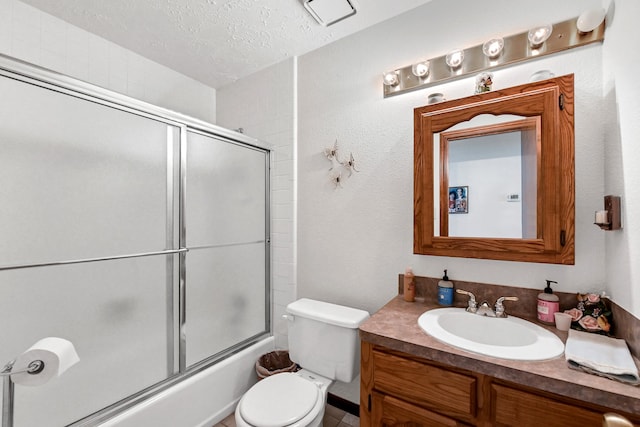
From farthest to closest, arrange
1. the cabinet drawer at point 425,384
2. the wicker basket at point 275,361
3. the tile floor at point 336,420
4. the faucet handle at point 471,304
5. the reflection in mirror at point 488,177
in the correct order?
the wicker basket at point 275,361, the tile floor at point 336,420, the faucet handle at point 471,304, the reflection in mirror at point 488,177, the cabinet drawer at point 425,384

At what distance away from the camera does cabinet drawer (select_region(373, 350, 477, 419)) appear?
3.14 feet

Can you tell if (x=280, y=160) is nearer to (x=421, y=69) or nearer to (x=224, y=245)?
(x=224, y=245)

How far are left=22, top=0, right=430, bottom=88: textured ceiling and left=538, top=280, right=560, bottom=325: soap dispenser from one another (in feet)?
5.36

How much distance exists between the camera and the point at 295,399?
1.31 metres

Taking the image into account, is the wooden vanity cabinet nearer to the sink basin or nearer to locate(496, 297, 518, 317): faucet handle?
the sink basin

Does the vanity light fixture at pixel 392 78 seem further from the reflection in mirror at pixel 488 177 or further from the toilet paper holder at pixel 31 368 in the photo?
the toilet paper holder at pixel 31 368

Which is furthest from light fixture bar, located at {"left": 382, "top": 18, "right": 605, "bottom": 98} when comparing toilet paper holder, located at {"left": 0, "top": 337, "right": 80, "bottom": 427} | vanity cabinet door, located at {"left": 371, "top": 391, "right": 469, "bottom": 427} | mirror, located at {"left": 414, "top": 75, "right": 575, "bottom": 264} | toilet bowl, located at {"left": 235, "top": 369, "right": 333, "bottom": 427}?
Result: toilet paper holder, located at {"left": 0, "top": 337, "right": 80, "bottom": 427}

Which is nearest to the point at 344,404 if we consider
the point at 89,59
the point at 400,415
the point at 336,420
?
the point at 336,420

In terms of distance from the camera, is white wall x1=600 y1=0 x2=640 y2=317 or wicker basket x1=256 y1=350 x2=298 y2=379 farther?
wicker basket x1=256 y1=350 x2=298 y2=379

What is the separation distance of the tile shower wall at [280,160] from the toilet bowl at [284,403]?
0.66m

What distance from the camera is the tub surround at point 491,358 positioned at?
76 cm

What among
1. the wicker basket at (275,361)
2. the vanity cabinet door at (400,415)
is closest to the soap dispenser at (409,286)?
the vanity cabinet door at (400,415)

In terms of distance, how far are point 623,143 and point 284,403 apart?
1.73 meters

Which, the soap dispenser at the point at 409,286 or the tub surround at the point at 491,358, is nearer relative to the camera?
the tub surround at the point at 491,358
